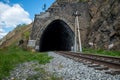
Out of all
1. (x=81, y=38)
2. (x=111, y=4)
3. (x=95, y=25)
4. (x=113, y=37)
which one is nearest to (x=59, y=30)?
(x=81, y=38)

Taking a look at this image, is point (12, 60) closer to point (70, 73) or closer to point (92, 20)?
point (70, 73)

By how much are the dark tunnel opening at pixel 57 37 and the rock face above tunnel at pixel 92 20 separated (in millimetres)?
1130

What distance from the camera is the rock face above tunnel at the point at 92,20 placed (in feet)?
62.6

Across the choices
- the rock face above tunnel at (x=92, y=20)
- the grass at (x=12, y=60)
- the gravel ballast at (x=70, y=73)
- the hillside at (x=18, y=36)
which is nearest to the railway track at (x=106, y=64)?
the gravel ballast at (x=70, y=73)

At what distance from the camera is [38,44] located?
2652cm

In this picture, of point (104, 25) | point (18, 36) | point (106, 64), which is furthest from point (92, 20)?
point (18, 36)

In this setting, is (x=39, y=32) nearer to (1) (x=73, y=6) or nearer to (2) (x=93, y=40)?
(1) (x=73, y=6)

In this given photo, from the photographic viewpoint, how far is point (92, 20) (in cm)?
2548

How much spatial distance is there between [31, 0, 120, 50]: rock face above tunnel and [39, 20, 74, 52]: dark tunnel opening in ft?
3.71

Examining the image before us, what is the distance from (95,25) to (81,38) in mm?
2996

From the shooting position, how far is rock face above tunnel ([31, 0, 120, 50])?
19.1 meters

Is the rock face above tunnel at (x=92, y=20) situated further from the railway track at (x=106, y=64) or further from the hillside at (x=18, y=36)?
the railway track at (x=106, y=64)

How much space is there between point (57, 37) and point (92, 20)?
13021mm

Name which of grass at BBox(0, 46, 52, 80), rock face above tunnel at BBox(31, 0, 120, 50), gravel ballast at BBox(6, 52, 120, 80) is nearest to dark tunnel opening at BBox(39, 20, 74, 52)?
rock face above tunnel at BBox(31, 0, 120, 50)
